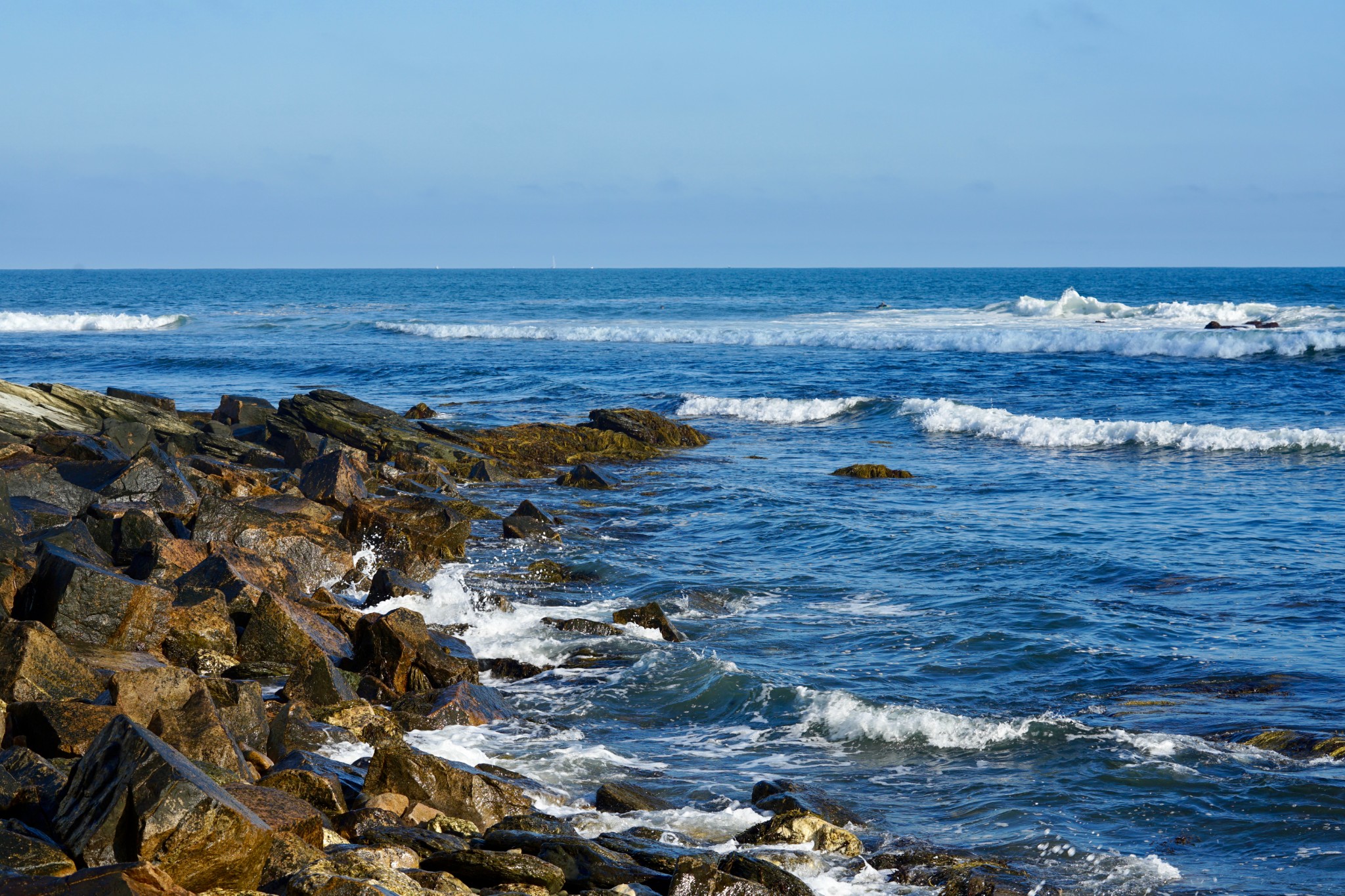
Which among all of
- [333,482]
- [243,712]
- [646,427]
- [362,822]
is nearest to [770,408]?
[646,427]

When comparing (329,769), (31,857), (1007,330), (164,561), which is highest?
(1007,330)

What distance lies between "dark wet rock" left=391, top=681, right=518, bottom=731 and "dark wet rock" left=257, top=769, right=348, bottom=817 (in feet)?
7.06

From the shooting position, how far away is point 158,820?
14.4 feet

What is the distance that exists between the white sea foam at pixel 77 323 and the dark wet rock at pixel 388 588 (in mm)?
52713

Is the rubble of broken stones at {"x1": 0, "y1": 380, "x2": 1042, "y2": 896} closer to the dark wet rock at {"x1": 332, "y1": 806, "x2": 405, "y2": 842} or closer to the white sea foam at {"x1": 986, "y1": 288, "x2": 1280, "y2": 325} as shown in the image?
the dark wet rock at {"x1": 332, "y1": 806, "x2": 405, "y2": 842}

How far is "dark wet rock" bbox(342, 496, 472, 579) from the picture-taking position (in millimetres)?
12469

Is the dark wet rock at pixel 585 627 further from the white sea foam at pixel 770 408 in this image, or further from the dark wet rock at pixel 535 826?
the white sea foam at pixel 770 408

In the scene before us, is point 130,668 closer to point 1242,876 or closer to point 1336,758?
point 1242,876

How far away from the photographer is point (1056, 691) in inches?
368

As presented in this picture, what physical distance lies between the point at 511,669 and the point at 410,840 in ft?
13.8

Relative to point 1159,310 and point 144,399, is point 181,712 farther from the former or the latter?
point 1159,310

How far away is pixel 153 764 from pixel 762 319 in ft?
182

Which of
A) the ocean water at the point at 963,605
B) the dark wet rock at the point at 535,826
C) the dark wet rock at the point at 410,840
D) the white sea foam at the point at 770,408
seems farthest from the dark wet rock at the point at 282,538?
the white sea foam at the point at 770,408

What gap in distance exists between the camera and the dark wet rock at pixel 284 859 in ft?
15.3
